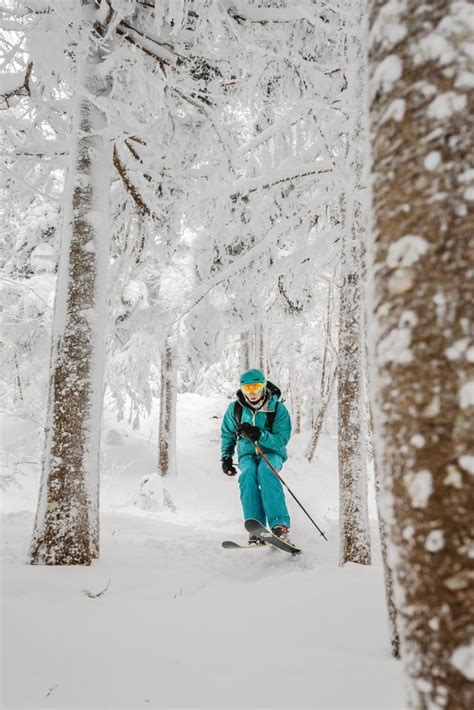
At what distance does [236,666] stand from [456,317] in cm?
214

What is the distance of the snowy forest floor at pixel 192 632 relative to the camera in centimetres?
210

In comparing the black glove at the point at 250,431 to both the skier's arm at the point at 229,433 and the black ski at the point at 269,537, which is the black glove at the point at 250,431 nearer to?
the skier's arm at the point at 229,433

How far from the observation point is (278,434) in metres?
5.77

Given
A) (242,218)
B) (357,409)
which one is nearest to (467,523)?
(357,409)

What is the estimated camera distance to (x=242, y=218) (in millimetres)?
6801

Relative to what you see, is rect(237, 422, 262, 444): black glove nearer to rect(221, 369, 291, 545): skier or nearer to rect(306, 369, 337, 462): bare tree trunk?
rect(221, 369, 291, 545): skier

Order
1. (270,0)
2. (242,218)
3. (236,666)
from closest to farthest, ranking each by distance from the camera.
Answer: (236,666), (270,0), (242,218)

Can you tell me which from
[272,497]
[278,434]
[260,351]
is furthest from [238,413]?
[260,351]

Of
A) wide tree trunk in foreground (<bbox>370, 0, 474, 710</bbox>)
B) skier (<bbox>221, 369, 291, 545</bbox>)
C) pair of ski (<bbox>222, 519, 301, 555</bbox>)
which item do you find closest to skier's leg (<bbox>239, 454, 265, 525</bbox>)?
skier (<bbox>221, 369, 291, 545</bbox>)

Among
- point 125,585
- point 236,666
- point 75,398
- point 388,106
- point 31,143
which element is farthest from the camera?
point 31,143

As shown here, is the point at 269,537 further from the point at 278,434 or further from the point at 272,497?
the point at 278,434

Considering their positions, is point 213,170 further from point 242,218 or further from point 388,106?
point 388,106

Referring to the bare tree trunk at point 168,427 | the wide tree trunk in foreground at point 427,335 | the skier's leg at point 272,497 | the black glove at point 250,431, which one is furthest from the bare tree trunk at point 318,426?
the wide tree trunk in foreground at point 427,335

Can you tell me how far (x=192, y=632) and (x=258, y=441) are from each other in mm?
3038
